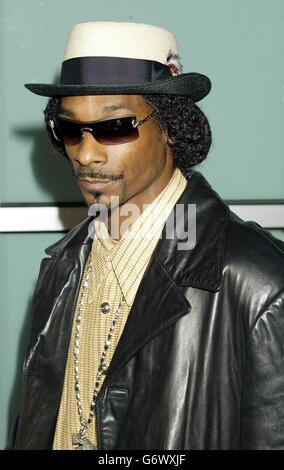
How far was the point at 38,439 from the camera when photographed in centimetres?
297

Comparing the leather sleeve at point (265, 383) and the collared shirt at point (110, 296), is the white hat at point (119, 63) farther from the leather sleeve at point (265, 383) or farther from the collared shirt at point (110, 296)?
the leather sleeve at point (265, 383)

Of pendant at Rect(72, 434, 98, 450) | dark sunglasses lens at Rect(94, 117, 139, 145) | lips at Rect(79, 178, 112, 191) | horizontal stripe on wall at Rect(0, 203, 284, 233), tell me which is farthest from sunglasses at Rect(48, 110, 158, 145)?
horizontal stripe on wall at Rect(0, 203, 284, 233)

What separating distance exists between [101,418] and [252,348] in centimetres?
50

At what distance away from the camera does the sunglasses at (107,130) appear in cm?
276

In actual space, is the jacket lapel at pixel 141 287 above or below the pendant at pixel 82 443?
above

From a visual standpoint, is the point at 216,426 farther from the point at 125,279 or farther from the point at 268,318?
the point at 125,279

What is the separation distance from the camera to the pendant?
2.77m

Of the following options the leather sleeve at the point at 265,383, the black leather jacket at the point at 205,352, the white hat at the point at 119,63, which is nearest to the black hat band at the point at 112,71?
the white hat at the point at 119,63

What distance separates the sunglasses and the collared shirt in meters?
0.23

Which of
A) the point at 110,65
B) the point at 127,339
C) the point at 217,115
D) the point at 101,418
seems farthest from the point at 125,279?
the point at 217,115

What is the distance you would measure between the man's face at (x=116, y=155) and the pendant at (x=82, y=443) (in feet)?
2.34

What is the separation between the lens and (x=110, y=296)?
2885 millimetres

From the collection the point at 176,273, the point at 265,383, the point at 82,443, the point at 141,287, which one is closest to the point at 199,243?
the point at 176,273

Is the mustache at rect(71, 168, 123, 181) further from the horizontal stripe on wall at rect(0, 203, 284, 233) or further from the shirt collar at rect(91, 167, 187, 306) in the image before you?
the horizontal stripe on wall at rect(0, 203, 284, 233)
